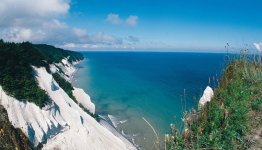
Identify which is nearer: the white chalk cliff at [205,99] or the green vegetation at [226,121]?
the green vegetation at [226,121]

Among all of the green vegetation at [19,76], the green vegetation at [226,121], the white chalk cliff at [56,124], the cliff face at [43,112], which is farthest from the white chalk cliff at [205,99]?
the green vegetation at [19,76]

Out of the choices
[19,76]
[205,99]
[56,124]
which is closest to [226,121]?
[205,99]

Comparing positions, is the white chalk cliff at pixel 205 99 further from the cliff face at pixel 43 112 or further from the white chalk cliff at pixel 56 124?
the cliff face at pixel 43 112

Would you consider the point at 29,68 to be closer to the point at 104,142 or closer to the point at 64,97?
the point at 64,97

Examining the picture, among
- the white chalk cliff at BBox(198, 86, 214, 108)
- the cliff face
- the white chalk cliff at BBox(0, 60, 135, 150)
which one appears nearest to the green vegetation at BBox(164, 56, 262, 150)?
the white chalk cliff at BBox(198, 86, 214, 108)

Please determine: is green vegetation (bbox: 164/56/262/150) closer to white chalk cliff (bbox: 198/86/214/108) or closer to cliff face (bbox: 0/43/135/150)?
white chalk cliff (bbox: 198/86/214/108)

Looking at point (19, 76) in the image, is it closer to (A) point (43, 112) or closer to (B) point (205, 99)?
(A) point (43, 112)
